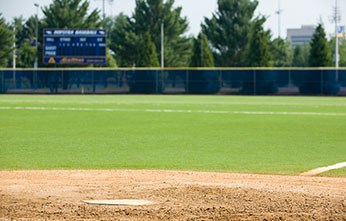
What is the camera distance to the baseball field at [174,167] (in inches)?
265

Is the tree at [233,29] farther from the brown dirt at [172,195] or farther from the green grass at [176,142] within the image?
the brown dirt at [172,195]

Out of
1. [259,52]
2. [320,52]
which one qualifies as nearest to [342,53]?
[259,52]

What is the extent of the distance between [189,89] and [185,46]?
101ft

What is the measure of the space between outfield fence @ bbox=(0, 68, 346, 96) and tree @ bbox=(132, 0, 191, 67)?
2401 cm

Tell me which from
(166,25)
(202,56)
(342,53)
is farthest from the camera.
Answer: (342,53)

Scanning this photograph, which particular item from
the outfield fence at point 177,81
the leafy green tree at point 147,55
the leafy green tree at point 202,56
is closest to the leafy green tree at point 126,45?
the leafy green tree at point 202,56

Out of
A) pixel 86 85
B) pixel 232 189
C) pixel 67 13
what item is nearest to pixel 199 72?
pixel 86 85

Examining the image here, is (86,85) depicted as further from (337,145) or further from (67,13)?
(337,145)

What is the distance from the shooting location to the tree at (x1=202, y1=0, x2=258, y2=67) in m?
73.4

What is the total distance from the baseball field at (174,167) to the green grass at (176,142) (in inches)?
0.8

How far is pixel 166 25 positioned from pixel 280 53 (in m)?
17.4

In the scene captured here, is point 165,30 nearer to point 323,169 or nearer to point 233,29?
point 233,29

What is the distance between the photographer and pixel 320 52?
5391 centimetres

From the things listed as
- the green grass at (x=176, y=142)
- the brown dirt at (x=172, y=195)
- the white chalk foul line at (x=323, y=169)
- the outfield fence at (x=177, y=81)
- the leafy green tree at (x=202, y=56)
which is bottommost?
the green grass at (x=176, y=142)
